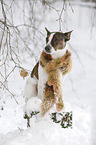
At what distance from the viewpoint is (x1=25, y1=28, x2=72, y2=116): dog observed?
1.65 m

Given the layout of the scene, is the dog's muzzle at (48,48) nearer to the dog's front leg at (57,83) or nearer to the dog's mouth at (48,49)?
the dog's mouth at (48,49)

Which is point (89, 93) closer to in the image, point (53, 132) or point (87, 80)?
point (87, 80)

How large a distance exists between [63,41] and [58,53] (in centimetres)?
12

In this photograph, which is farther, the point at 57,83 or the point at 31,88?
the point at 31,88

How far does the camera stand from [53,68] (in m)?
1.71

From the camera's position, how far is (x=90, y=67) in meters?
6.19

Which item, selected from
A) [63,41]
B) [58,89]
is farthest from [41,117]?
[63,41]

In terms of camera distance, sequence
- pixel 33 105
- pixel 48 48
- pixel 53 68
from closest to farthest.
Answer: pixel 48 48, pixel 53 68, pixel 33 105

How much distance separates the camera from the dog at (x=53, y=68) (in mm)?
1649

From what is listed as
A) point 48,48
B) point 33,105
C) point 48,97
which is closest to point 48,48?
point 48,48

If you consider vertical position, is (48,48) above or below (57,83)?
above

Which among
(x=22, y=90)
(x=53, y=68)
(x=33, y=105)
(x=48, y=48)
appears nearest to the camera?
(x=48, y=48)

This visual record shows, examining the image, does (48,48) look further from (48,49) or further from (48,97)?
(48,97)

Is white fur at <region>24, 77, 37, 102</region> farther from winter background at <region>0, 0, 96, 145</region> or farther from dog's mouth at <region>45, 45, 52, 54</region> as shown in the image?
dog's mouth at <region>45, 45, 52, 54</region>
